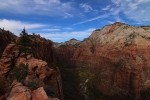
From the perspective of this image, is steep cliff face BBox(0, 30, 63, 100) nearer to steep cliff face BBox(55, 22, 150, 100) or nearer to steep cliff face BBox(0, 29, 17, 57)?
steep cliff face BBox(0, 29, 17, 57)

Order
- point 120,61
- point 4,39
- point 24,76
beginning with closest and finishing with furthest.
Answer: point 24,76 → point 4,39 → point 120,61

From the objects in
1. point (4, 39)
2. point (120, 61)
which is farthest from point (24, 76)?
point (120, 61)

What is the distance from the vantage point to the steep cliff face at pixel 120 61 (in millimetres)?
146125

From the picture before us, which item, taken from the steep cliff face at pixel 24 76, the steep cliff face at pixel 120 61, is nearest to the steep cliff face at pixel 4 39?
the steep cliff face at pixel 24 76

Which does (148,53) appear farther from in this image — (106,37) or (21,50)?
(21,50)

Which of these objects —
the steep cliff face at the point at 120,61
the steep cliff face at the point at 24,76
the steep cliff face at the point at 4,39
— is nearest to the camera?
the steep cliff face at the point at 24,76

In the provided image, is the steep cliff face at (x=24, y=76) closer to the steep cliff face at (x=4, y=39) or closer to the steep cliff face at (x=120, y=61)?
the steep cliff face at (x=4, y=39)

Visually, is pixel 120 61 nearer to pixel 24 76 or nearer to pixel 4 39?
pixel 4 39

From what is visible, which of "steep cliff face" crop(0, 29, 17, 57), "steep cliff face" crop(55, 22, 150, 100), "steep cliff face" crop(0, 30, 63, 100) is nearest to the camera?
"steep cliff face" crop(0, 30, 63, 100)

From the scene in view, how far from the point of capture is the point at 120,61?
157625 mm

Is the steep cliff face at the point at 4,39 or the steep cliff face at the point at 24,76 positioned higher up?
the steep cliff face at the point at 4,39

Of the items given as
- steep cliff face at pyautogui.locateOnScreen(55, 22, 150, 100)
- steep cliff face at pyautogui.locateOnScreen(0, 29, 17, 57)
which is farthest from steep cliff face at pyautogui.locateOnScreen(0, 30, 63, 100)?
steep cliff face at pyautogui.locateOnScreen(55, 22, 150, 100)

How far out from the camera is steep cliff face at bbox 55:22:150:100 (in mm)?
146125

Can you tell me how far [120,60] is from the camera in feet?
519
